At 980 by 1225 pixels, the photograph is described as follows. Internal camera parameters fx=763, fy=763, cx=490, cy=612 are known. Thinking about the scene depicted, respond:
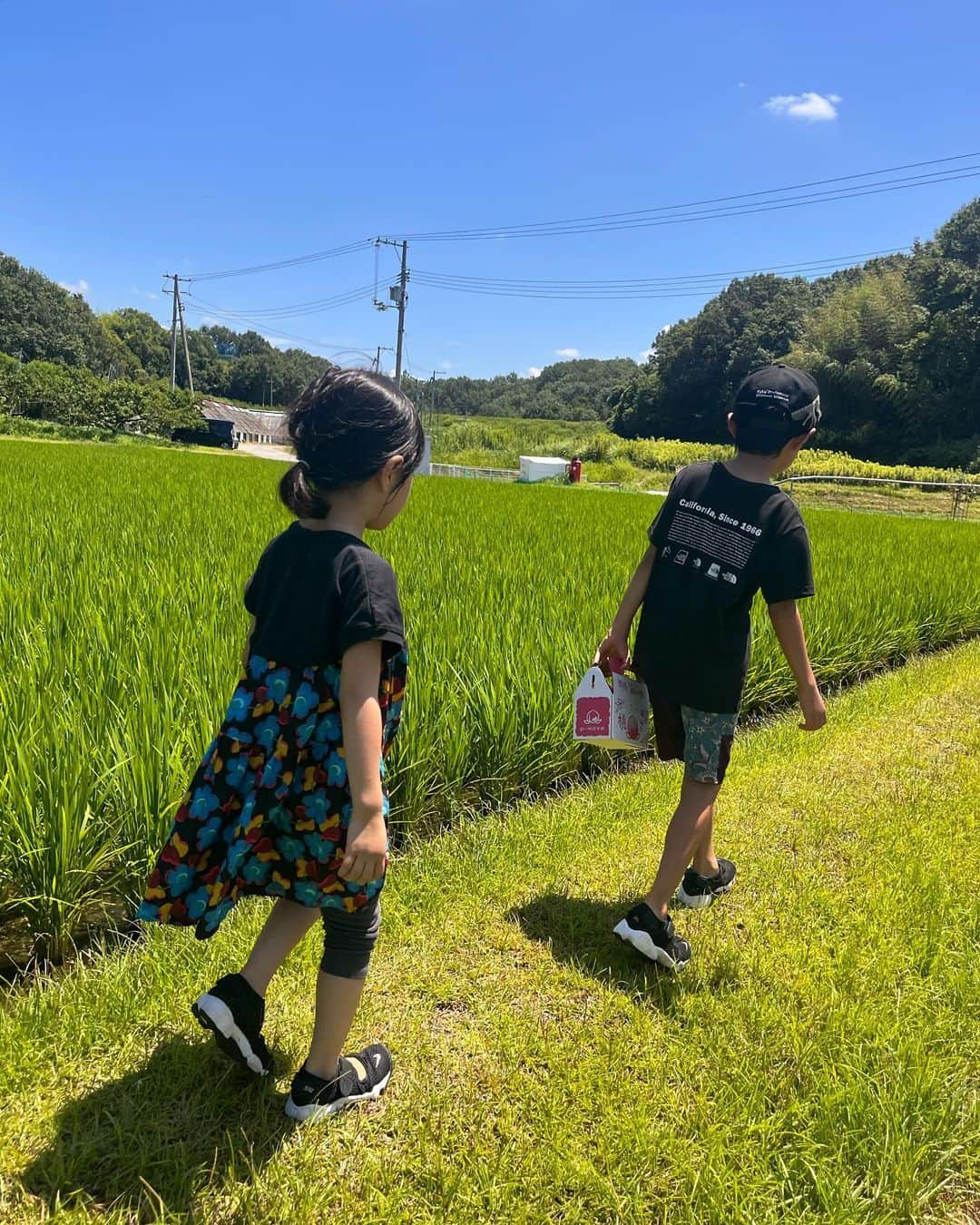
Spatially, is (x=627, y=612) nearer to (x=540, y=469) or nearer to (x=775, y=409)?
(x=775, y=409)

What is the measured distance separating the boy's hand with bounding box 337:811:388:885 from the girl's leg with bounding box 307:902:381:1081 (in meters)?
0.13

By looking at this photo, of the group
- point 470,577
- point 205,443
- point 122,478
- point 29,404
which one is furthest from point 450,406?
point 470,577

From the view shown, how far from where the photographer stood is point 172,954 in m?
1.65

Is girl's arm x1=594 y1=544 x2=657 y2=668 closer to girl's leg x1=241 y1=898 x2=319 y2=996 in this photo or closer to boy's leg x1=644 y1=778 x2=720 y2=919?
boy's leg x1=644 y1=778 x2=720 y2=919

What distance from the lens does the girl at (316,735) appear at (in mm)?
1165

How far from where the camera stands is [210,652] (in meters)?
2.62

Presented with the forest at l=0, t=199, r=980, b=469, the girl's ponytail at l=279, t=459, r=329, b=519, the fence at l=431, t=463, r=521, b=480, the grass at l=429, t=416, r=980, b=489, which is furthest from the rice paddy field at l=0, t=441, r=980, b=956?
the fence at l=431, t=463, r=521, b=480

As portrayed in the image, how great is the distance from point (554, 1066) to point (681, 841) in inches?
23.2

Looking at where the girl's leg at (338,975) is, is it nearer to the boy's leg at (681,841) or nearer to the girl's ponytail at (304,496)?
the girl's ponytail at (304,496)

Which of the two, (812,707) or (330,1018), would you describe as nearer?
(330,1018)

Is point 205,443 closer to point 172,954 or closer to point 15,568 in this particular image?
point 15,568

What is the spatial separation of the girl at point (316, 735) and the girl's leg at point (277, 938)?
1.8 inches

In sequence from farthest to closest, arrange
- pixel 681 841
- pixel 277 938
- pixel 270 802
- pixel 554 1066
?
pixel 681 841
pixel 554 1066
pixel 277 938
pixel 270 802

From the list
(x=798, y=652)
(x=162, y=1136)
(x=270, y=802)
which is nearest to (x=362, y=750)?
(x=270, y=802)
